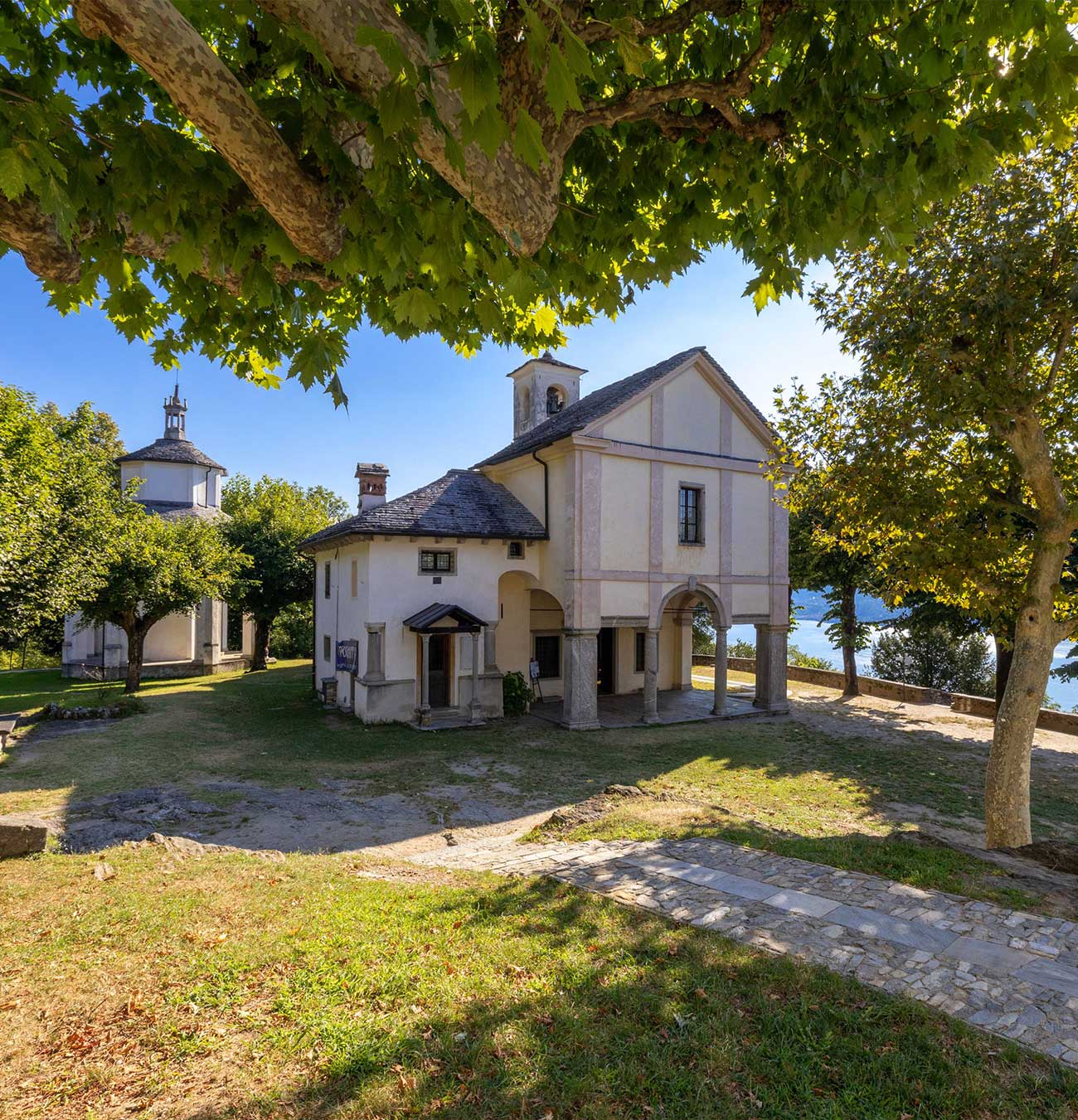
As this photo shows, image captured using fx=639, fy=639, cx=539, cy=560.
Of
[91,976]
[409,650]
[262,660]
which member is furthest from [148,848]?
[262,660]

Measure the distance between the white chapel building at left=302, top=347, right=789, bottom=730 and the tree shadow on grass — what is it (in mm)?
13883

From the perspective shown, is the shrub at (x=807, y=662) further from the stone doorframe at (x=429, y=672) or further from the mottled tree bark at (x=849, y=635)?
the stone doorframe at (x=429, y=672)

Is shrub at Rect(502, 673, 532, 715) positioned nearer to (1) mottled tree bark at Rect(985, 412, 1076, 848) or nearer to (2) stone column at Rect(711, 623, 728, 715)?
(2) stone column at Rect(711, 623, 728, 715)

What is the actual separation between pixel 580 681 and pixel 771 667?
7.47 m

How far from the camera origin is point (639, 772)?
13828 mm

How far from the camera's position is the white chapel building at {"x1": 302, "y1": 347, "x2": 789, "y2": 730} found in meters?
18.4

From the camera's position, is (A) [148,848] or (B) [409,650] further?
(B) [409,650]

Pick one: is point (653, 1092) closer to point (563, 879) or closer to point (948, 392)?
point (563, 879)

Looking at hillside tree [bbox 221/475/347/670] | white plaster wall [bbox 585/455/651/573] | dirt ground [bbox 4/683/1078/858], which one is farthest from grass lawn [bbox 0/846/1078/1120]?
hillside tree [bbox 221/475/347/670]

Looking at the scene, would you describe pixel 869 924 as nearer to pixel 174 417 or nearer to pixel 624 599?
pixel 624 599

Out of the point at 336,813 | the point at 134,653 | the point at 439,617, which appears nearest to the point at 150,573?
the point at 134,653

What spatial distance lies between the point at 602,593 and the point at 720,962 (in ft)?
48.0

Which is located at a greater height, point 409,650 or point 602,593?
point 602,593

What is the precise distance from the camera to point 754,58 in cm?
445
